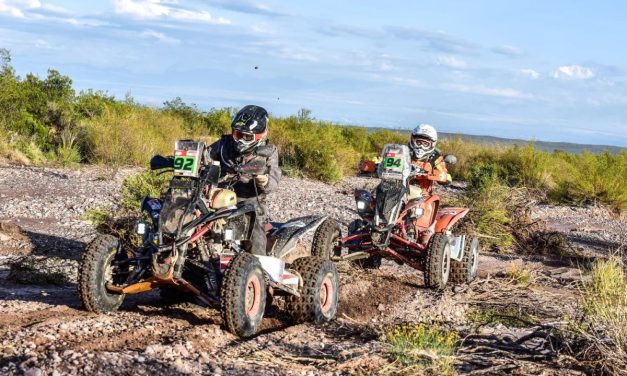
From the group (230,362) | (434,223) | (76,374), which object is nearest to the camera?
(76,374)

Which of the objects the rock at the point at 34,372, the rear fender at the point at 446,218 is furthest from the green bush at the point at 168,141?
the rock at the point at 34,372

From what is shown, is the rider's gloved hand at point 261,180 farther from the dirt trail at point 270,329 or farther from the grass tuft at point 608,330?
the grass tuft at point 608,330

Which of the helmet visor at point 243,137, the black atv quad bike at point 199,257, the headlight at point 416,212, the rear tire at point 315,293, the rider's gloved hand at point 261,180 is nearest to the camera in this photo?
the black atv quad bike at point 199,257

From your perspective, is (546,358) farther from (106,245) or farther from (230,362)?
(106,245)

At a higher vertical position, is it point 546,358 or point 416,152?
point 416,152

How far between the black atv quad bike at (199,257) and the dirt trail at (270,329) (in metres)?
0.24

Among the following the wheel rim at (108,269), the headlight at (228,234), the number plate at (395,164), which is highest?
the number plate at (395,164)

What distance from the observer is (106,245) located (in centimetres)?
675

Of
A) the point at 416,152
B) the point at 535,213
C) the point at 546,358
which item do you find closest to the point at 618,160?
the point at 535,213

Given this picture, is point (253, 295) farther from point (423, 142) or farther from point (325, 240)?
point (423, 142)

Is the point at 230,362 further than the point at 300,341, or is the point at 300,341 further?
the point at 300,341

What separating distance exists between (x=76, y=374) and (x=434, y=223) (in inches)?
248

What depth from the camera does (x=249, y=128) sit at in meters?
7.50

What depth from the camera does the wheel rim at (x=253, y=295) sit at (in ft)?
22.2
